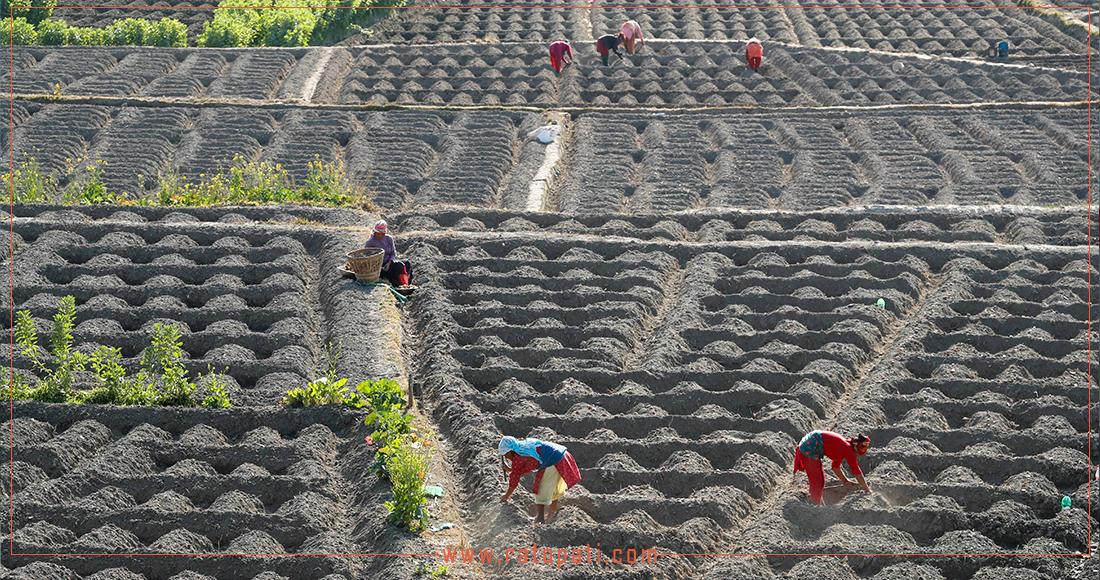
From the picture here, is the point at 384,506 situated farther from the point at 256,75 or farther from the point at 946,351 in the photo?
the point at 256,75

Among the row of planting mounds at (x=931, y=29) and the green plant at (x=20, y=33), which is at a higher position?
the green plant at (x=20, y=33)

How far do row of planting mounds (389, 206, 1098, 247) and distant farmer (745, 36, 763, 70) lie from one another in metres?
5.43

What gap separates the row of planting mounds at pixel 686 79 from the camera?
15688mm

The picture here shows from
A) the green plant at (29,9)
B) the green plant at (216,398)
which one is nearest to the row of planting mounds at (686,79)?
the green plant at (29,9)

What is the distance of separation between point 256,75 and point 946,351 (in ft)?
36.0

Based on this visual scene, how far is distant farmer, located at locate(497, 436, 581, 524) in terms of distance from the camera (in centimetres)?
675

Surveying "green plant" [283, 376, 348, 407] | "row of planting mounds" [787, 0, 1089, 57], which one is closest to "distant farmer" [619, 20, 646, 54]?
"row of planting mounds" [787, 0, 1089, 57]

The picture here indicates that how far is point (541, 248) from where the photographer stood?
35.0 ft

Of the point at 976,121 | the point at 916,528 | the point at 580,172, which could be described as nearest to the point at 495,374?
the point at 916,528

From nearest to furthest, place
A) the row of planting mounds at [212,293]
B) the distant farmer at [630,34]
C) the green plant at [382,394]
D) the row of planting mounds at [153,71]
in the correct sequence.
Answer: the green plant at [382,394] < the row of planting mounds at [212,293] < the row of planting mounds at [153,71] < the distant farmer at [630,34]

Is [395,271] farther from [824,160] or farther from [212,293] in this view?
[824,160]

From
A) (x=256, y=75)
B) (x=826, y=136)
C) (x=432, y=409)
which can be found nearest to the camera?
(x=432, y=409)

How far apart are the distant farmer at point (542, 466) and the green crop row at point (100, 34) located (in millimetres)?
13647

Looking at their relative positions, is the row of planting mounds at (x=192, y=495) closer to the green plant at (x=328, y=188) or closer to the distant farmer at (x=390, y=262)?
the distant farmer at (x=390, y=262)
